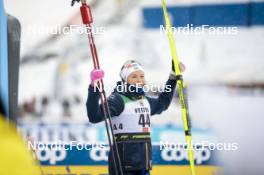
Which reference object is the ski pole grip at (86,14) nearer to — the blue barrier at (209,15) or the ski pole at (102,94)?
the ski pole at (102,94)

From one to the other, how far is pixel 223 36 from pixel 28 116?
1.05m

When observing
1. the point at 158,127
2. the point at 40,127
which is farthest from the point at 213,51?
the point at 40,127

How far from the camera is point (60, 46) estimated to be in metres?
2.95

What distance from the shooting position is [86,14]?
9.60 ft

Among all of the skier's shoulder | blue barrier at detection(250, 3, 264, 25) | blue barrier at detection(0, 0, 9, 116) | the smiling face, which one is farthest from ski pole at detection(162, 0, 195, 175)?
blue barrier at detection(0, 0, 9, 116)

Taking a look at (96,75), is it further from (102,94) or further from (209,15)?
(209,15)

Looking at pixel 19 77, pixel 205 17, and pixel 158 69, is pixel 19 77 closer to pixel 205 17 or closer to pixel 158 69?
pixel 158 69

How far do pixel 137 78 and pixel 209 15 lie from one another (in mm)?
475

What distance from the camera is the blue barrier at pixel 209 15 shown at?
2.91m

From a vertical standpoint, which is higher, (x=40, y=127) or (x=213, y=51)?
(x=213, y=51)

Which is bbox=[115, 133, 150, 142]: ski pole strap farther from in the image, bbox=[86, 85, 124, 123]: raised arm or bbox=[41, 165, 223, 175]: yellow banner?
bbox=[41, 165, 223, 175]: yellow banner

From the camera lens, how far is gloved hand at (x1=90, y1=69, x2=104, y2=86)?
289 centimetres

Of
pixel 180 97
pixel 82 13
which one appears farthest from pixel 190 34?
pixel 82 13

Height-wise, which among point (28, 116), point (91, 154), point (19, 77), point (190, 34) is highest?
point (190, 34)
